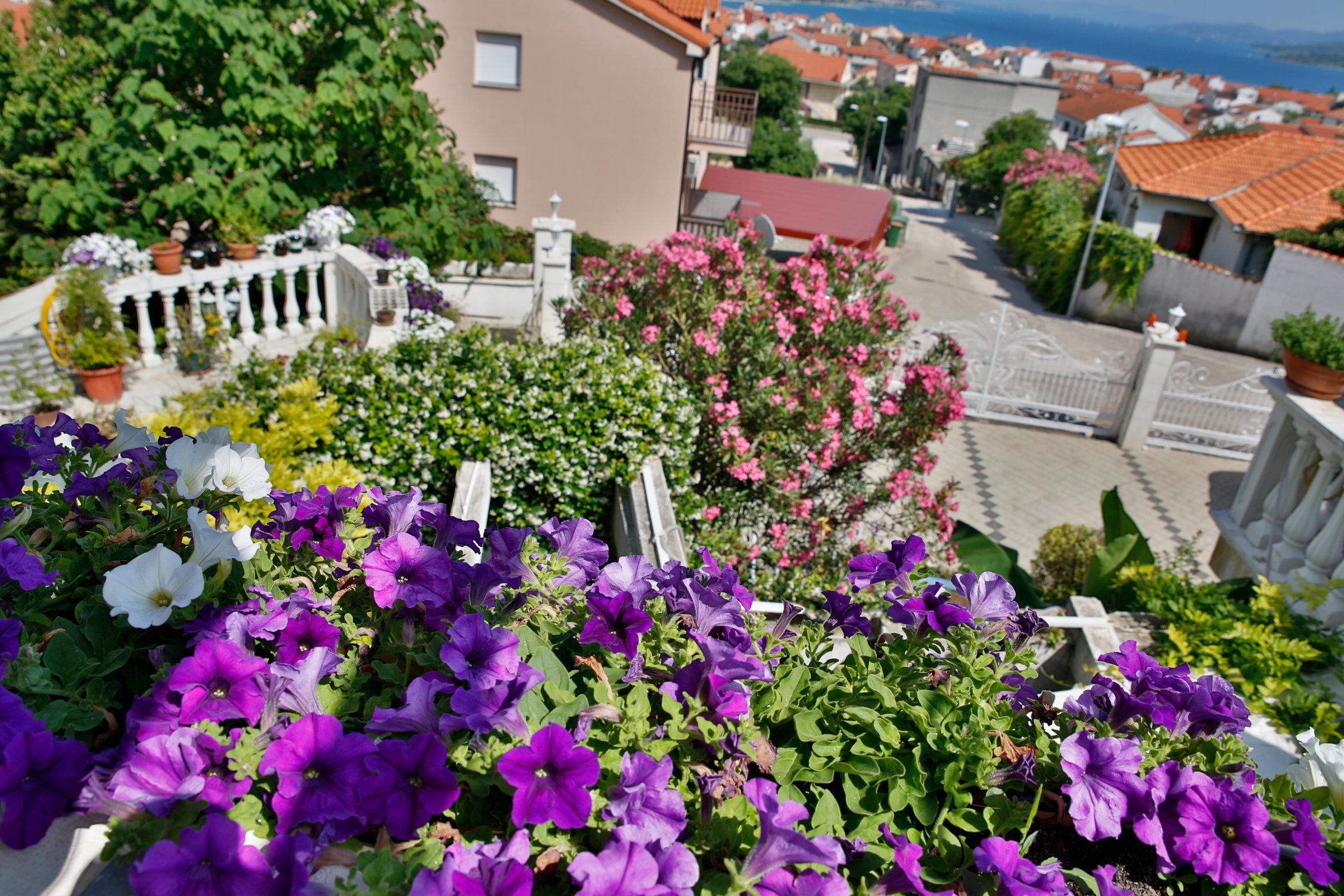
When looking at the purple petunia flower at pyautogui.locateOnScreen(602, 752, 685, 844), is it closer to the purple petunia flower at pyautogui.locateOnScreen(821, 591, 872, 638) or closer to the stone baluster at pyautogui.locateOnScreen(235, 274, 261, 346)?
the purple petunia flower at pyautogui.locateOnScreen(821, 591, 872, 638)

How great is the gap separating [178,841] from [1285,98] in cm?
16333

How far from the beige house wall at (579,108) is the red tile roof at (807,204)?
470 centimetres

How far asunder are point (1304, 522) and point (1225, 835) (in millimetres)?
6469

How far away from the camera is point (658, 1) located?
2034 cm

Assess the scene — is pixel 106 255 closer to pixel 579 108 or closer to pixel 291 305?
pixel 291 305

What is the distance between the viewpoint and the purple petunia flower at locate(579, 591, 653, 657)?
4.58 ft

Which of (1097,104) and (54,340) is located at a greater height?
(1097,104)

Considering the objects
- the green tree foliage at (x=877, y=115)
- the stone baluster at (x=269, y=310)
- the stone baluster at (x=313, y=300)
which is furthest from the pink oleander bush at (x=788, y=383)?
the green tree foliage at (x=877, y=115)

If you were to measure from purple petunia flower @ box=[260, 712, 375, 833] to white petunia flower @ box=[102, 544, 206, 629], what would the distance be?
11.0 inches

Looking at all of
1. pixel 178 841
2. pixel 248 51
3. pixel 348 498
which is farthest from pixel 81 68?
pixel 178 841

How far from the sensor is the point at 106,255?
256 inches

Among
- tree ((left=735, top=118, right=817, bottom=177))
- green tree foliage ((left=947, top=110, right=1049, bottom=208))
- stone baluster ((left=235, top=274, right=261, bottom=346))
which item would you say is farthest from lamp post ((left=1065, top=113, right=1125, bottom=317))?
tree ((left=735, top=118, right=817, bottom=177))

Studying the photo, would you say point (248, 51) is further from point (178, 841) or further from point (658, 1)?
point (658, 1)

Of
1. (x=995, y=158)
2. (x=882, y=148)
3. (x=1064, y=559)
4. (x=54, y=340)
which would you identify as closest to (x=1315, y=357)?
(x=1064, y=559)
